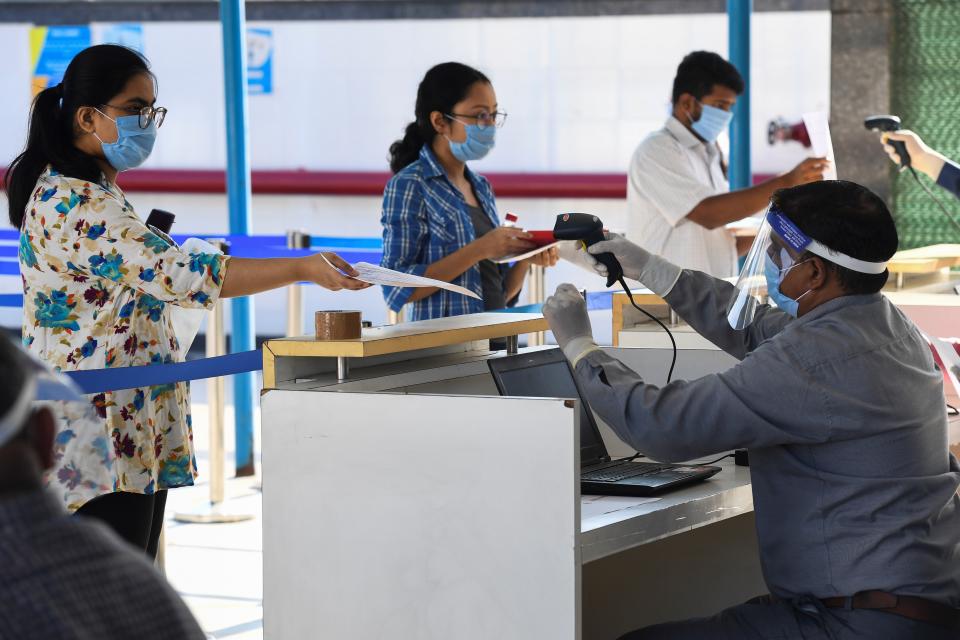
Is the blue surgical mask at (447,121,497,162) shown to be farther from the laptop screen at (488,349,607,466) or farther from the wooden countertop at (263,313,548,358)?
the laptop screen at (488,349,607,466)

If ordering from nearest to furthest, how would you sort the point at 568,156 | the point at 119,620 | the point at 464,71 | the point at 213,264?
the point at 119,620, the point at 213,264, the point at 464,71, the point at 568,156

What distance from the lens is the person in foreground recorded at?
36.6 inches

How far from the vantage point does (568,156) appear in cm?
776

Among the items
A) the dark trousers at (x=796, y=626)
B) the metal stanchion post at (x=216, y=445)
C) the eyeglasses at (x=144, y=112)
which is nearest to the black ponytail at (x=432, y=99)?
the eyeglasses at (x=144, y=112)

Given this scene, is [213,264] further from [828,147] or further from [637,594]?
[828,147]

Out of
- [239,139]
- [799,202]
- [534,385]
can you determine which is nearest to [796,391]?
[799,202]

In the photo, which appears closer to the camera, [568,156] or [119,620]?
[119,620]

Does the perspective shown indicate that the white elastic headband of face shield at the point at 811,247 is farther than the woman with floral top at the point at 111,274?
No

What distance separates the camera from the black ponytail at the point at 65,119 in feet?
7.96

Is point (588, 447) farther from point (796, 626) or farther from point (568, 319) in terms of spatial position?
point (796, 626)

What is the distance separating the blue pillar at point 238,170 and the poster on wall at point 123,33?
3455 millimetres

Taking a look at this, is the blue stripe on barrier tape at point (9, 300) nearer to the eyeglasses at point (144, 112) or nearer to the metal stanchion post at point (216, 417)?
the metal stanchion post at point (216, 417)

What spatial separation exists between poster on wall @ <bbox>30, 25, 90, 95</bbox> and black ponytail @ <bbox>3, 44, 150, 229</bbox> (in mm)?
6330

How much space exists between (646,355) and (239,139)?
2.57 metres
